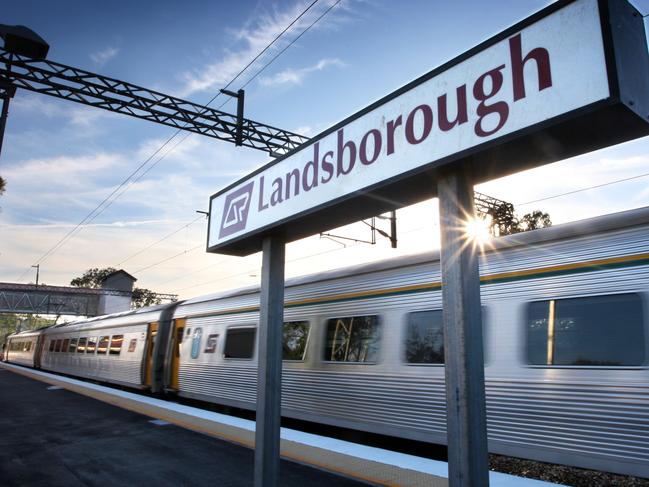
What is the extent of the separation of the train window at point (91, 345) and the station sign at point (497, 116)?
18.6 meters

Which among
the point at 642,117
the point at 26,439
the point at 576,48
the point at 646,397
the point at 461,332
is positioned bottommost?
the point at 26,439

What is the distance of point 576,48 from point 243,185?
105 inches

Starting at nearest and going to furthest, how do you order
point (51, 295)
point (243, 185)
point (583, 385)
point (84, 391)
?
point (243, 185)
point (583, 385)
point (84, 391)
point (51, 295)

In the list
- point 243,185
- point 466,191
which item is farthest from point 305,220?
point 466,191

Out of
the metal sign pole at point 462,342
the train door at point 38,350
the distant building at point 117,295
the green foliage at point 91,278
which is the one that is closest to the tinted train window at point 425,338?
the metal sign pole at point 462,342

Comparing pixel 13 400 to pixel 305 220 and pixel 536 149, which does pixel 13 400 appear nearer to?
pixel 305 220

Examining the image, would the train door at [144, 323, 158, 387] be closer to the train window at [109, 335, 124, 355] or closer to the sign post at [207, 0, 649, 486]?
the train window at [109, 335, 124, 355]

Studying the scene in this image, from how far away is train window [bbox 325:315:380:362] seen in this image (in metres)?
6.87

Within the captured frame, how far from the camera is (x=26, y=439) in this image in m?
6.96

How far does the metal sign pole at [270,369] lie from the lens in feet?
11.5

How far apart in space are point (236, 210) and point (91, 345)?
18302 mm

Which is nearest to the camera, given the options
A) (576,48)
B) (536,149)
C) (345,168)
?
(576,48)

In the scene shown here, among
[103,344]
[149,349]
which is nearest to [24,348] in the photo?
[103,344]

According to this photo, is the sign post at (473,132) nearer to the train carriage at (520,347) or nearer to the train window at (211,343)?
the train carriage at (520,347)
